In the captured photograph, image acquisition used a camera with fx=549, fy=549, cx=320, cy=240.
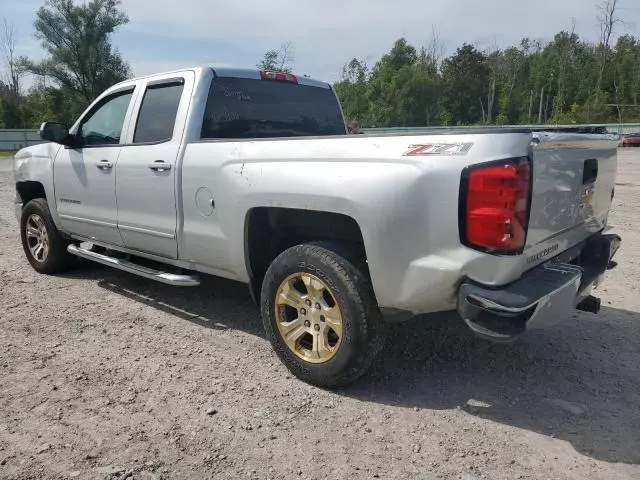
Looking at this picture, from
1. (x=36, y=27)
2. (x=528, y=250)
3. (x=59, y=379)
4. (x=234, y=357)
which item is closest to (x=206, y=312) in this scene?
(x=234, y=357)

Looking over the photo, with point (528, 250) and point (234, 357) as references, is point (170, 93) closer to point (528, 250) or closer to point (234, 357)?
point (234, 357)

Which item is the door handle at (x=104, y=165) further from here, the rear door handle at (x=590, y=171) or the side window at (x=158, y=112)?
the rear door handle at (x=590, y=171)

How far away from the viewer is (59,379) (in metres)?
3.50

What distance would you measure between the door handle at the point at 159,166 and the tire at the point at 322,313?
49.1 inches

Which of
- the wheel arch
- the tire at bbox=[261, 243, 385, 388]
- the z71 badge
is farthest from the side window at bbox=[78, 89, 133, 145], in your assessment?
the z71 badge

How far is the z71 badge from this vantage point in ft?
8.70

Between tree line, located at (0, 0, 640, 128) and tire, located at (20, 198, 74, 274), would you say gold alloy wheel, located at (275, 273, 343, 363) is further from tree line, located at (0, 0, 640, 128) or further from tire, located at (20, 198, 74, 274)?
tree line, located at (0, 0, 640, 128)

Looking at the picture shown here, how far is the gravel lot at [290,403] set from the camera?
104 inches

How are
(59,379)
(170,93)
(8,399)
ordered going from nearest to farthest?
(8,399) < (59,379) < (170,93)

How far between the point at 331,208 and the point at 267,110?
1.84 m

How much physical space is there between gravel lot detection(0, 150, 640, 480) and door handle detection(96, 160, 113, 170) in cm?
124

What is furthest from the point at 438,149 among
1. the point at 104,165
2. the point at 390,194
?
the point at 104,165

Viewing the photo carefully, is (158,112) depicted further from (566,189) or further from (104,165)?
(566,189)

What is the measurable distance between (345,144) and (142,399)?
191 cm
